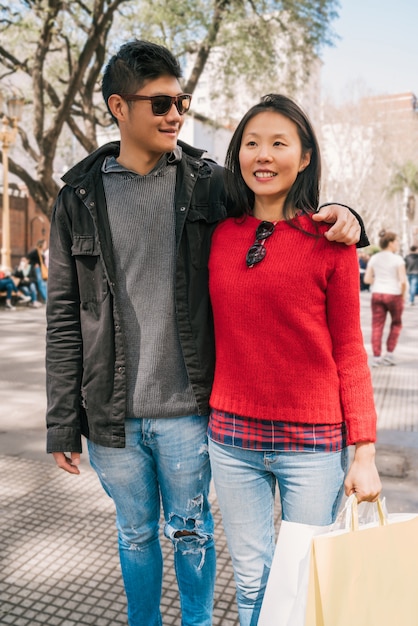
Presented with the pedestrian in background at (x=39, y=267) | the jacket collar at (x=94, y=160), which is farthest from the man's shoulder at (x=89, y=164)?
the pedestrian in background at (x=39, y=267)

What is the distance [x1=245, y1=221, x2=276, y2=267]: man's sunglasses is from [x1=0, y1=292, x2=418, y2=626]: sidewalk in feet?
5.17

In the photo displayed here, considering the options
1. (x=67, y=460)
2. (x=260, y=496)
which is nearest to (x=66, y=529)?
(x=67, y=460)

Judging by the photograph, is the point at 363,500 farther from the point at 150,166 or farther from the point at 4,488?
the point at 4,488

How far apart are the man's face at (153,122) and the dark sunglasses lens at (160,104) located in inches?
0.4

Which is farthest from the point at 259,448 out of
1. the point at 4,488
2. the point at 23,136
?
the point at 23,136

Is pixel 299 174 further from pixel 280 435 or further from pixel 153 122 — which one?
pixel 280 435

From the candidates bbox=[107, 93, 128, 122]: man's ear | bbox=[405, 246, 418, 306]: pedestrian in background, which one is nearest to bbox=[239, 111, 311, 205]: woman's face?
bbox=[107, 93, 128, 122]: man's ear

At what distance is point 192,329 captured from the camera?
6.61ft

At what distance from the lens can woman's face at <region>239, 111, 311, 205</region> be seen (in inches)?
72.4

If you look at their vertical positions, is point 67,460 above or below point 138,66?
below

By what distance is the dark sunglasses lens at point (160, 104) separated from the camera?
2029mm

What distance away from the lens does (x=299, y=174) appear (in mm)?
1909

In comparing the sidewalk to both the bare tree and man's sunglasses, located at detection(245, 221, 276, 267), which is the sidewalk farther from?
the bare tree

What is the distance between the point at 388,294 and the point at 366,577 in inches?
295
